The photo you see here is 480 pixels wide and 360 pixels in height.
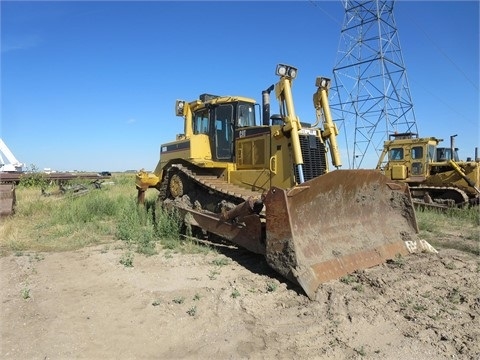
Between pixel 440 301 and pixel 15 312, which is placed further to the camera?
pixel 440 301

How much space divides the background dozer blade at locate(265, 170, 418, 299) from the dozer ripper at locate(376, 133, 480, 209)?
7.09 m

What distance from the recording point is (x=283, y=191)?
5.38 m

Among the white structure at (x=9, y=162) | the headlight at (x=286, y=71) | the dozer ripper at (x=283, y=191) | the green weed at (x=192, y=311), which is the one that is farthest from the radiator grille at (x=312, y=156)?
the white structure at (x=9, y=162)

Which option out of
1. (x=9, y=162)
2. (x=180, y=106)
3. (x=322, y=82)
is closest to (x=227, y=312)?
(x=322, y=82)

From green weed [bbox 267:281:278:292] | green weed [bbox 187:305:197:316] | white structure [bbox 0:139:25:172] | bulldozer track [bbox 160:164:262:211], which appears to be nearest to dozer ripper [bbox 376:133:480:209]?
bulldozer track [bbox 160:164:262:211]

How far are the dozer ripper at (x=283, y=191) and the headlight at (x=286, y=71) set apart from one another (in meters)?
0.02

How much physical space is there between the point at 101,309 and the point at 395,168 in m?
13.0

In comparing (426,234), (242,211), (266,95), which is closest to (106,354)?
(242,211)

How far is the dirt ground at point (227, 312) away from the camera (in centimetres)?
368

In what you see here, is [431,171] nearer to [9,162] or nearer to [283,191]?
[283,191]

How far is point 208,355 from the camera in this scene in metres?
3.62

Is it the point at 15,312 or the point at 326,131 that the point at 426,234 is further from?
the point at 15,312

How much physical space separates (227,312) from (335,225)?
2484 millimetres

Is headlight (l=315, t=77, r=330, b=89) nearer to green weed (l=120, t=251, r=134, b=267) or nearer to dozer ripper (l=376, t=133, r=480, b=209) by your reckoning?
green weed (l=120, t=251, r=134, b=267)
